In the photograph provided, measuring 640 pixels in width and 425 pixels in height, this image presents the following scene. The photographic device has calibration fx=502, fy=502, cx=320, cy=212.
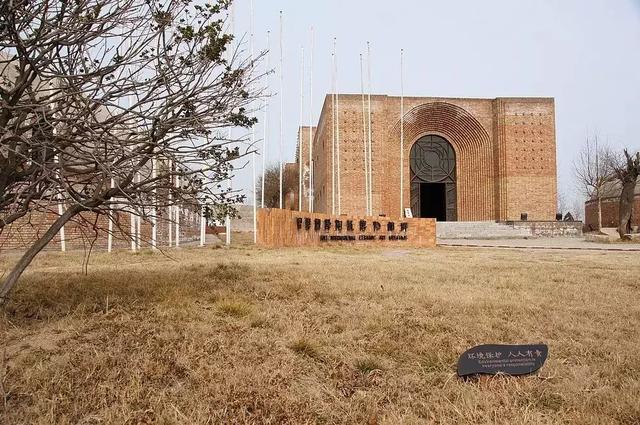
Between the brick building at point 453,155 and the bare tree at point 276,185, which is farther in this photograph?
the bare tree at point 276,185

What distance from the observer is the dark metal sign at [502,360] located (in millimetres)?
3521

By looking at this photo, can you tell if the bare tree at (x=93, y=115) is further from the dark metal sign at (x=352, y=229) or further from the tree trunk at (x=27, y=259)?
the dark metal sign at (x=352, y=229)

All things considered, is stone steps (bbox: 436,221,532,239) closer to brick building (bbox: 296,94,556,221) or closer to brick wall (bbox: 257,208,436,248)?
brick building (bbox: 296,94,556,221)

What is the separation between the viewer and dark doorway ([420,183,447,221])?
3319 cm

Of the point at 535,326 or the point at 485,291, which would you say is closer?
the point at 535,326

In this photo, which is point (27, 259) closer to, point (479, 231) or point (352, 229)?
point (352, 229)

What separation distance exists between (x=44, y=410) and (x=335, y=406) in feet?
5.57

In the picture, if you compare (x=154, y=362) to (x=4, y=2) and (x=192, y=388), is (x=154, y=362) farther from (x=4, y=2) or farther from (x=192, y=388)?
(x=4, y=2)

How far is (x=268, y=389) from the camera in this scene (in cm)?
326

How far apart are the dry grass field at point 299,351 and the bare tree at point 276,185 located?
41.6m

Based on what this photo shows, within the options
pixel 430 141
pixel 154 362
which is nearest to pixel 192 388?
pixel 154 362

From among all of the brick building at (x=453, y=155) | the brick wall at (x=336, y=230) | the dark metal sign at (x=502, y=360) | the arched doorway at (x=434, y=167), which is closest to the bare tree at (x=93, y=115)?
the dark metal sign at (x=502, y=360)

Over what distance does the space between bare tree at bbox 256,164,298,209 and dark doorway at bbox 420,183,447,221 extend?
18.0 meters

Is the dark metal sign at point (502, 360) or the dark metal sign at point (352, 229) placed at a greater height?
the dark metal sign at point (352, 229)
